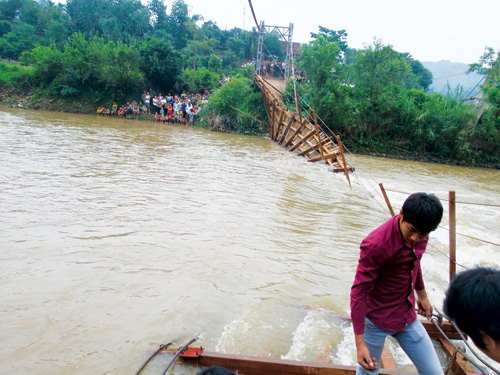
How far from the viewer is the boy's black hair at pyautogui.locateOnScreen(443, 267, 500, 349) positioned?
3.97ft

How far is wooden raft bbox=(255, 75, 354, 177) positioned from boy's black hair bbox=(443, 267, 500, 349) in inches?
374

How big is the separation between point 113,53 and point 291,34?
47.1 ft

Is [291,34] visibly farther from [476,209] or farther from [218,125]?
[476,209]

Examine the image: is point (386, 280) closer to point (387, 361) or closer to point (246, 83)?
point (387, 361)

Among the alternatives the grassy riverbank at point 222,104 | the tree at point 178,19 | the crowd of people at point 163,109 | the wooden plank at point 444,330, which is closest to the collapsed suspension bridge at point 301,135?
the grassy riverbank at point 222,104

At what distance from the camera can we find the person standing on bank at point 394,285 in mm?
1935

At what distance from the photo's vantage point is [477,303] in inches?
48.3

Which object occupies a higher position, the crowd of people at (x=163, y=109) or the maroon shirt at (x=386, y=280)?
the crowd of people at (x=163, y=109)

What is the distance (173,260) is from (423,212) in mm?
3460

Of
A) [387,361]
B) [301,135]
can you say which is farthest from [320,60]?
[387,361]

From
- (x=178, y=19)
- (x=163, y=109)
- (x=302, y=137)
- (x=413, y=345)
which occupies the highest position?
(x=178, y=19)

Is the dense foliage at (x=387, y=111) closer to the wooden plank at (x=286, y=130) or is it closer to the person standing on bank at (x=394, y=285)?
the wooden plank at (x=286, y=130)

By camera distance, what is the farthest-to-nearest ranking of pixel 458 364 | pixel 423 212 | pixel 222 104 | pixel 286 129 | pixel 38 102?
pixel 38 102 → pixel 222 104 → pixel 286 129 → pixel 458 364 → pixel 423 212

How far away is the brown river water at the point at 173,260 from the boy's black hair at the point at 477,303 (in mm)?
2022
